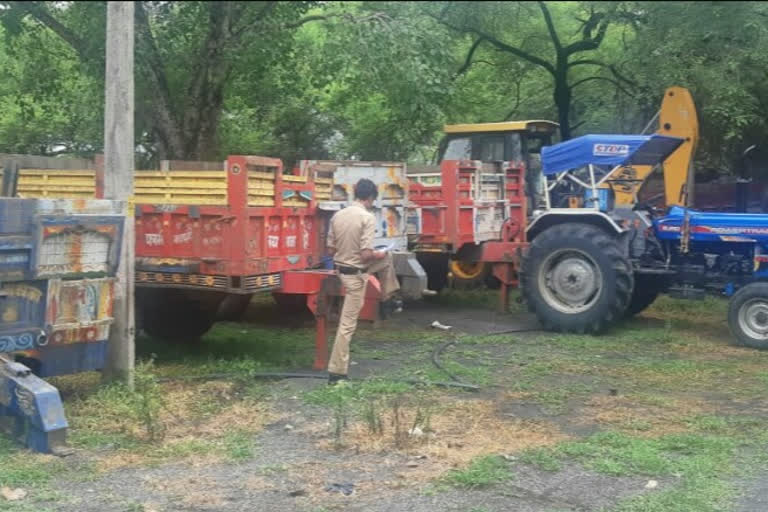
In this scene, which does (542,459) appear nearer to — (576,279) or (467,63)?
(576,279)

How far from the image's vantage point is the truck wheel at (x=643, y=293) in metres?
11.8

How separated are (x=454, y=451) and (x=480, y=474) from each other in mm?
548

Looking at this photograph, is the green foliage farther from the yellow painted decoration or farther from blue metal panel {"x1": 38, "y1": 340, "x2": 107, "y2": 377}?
blue metal panel {"x1": 38, "y1": 340, "x2": 107, "y2": 377}

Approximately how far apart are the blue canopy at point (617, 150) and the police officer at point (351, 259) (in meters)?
4.12

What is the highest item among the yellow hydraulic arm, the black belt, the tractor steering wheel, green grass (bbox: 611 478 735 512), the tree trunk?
the tree trunk

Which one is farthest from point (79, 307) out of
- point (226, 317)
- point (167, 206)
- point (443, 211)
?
point (443, 211)

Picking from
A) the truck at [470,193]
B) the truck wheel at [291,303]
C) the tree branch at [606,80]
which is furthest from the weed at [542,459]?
the tree branch at [606,80]

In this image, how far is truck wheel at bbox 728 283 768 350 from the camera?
10.0 metres

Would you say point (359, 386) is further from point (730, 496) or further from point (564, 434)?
point (730, 496)

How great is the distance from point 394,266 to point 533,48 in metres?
9.45

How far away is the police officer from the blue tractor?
147 inches

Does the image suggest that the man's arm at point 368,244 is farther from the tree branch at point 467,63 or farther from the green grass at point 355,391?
the tree branch at point 467,63

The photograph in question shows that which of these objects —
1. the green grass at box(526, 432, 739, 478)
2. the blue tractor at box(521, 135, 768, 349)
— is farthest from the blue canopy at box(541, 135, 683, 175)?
the green grass at box(526, 432, 739, 478)

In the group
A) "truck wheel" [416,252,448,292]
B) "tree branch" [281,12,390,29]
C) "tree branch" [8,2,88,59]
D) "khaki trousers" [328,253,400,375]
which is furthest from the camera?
"truck wheel" [416,252,448,292]
